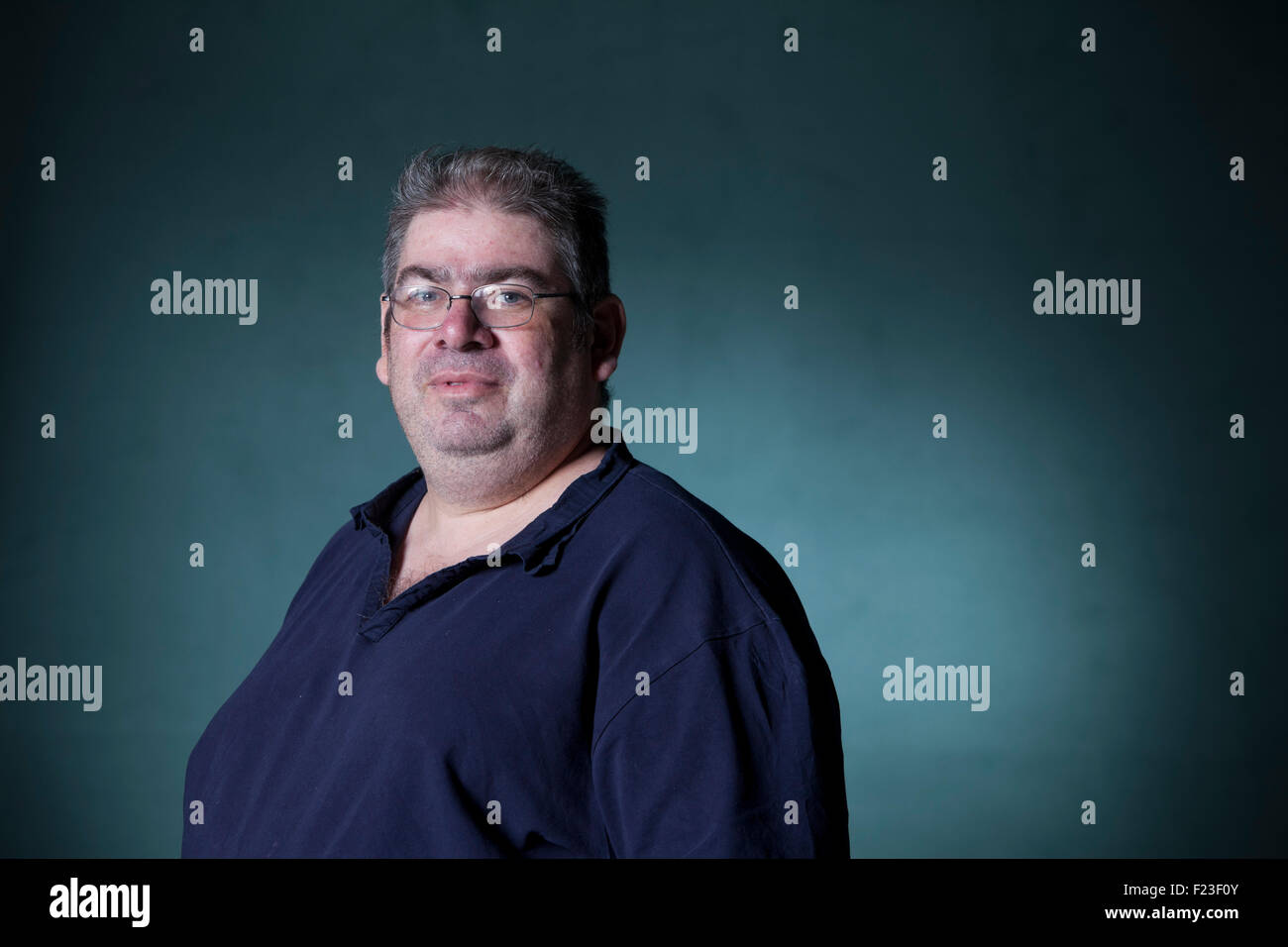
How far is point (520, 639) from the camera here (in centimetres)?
125

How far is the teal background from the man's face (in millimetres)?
2025

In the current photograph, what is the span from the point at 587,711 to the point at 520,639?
0.33ft

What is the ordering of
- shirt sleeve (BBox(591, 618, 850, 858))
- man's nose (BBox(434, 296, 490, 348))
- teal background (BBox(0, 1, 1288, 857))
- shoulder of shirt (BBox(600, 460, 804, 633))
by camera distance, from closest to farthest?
shirt sleeve (BBox(591, 618, 850, 858)) < shoulder of shirt (BBox(600, 460, 804, 633)) < man's nose (BBox(434, 296, 490, 348)) < teal background (BBox(0, 1, 1288, 857))

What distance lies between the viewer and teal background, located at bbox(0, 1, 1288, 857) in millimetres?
3408

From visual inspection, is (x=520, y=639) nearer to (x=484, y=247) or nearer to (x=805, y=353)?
(x=484, y=247)

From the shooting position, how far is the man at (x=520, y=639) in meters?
1.19

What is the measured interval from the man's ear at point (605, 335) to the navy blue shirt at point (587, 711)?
0.25m

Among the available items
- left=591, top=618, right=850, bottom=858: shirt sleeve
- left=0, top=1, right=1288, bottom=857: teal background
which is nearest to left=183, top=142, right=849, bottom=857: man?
left=591, top=618, right=850, bottom=858: shirt sleeve

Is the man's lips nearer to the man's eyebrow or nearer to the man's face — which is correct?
the man's face

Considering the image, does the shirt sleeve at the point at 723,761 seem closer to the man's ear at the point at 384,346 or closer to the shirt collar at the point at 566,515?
the shirt collar at the point at 566,515

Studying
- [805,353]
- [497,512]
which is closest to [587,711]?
[497,512]

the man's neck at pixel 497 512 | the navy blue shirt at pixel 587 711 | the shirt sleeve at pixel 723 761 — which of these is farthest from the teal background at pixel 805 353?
the shirt sleeve at pixel 723 761
